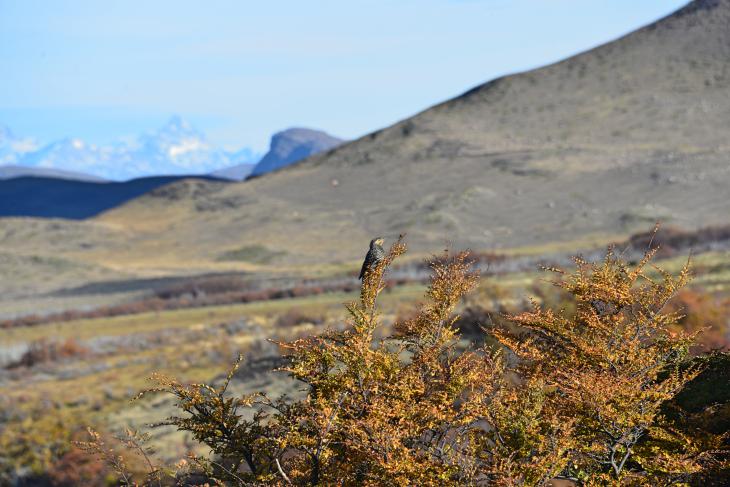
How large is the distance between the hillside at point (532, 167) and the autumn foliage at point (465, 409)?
247 ft

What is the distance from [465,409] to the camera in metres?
11.0

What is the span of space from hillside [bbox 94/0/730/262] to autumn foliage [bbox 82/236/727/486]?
2960 inches

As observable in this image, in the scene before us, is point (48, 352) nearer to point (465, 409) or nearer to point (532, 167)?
point (465, 409)

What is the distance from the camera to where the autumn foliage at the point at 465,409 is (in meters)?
10.5

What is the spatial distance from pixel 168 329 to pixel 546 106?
271 feet

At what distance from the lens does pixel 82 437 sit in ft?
105

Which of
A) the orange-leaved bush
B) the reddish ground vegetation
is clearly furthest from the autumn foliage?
the reddish ground vegetation

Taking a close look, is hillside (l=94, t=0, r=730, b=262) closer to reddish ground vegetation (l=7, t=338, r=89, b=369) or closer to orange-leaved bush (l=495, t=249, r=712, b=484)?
reddish ground vegetation (l=7, t=338, r=89, b=369)

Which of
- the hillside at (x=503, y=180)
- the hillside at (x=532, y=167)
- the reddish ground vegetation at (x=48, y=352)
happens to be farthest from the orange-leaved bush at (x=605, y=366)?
the hillside at (x=532, y=167)

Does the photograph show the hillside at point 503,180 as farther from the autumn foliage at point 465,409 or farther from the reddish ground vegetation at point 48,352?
the autumn foliage at point 465,409

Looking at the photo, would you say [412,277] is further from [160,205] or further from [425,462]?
[160,205]

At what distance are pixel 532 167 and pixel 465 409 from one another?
323 feet

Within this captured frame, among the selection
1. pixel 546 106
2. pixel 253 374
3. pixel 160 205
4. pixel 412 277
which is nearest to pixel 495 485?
pixel 253 374

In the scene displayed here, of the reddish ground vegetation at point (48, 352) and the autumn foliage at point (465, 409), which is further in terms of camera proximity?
the reddish ground vegetation at point (48, 352)
